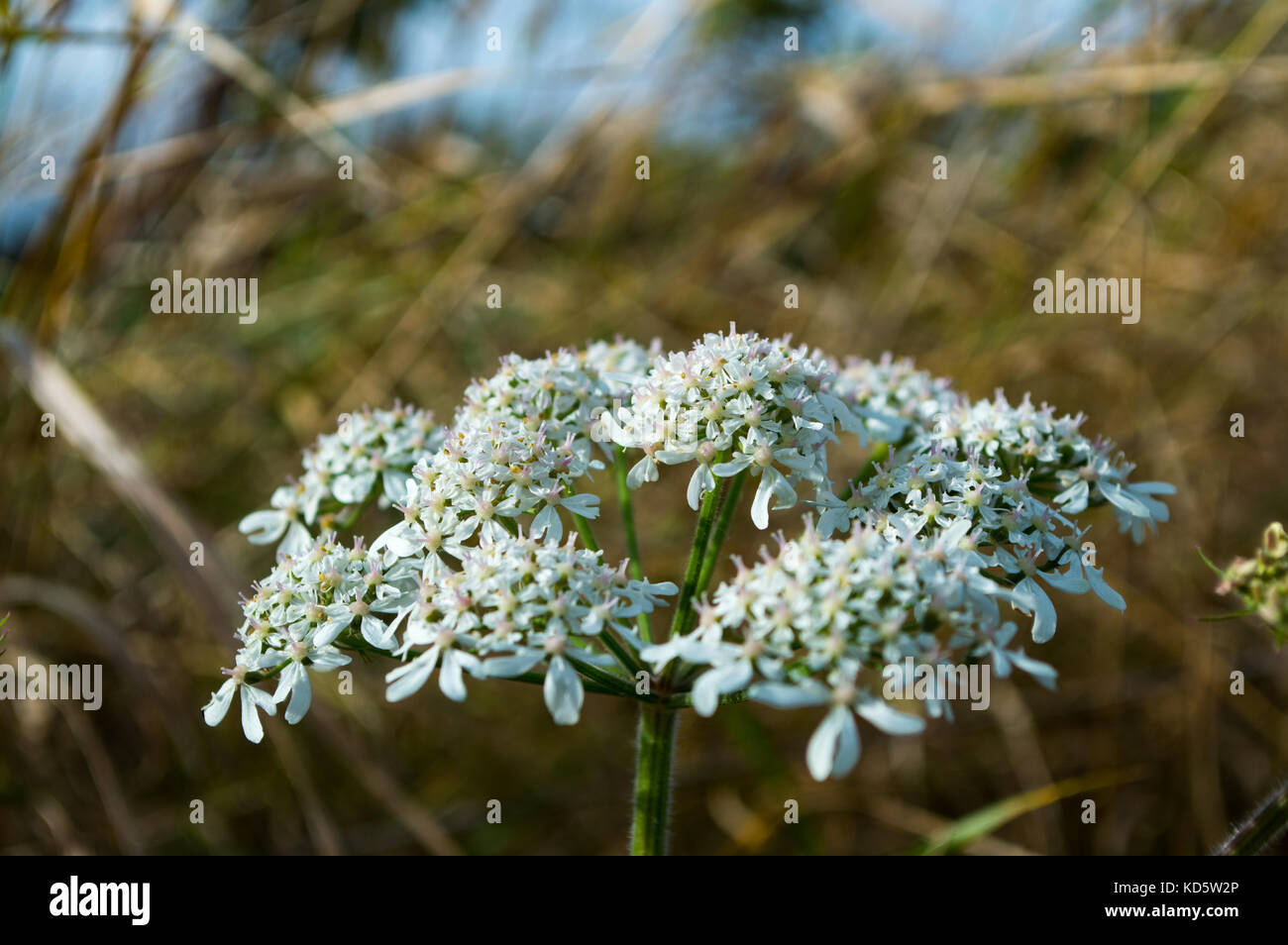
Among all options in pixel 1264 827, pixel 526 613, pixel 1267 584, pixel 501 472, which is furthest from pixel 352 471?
pixel 1264 827

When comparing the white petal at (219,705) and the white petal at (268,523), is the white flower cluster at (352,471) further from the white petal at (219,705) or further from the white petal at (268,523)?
the white petal at (219,705)

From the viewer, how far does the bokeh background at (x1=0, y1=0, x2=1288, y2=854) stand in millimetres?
3730

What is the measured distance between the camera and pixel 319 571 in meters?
2.06

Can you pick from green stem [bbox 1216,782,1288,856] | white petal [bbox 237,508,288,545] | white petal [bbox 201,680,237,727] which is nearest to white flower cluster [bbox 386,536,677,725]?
white petal [bbox 201,680,237,727]

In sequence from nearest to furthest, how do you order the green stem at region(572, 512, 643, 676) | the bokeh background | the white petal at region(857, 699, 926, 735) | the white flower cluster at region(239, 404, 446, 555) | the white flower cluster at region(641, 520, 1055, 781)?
1. the white petal at region(857, 699, 926, 735)
2. the white flower cluster at region(641, 520, 1055, 781)
3. the green stem at region(572, 512, 643, 676)
4. the white flower cluster at region(239, 404, 446, 555)
5. the bokeh background

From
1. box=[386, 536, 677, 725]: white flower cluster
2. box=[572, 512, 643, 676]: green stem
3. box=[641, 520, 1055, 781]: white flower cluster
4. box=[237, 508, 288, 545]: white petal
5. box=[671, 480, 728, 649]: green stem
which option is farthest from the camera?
box=[237, 508, 288, 545]: white petal

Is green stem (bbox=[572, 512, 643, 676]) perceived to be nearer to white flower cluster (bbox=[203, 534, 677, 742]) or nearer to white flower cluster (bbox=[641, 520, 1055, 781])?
white flower cluster (bbox=[203, 534, 677, 742])

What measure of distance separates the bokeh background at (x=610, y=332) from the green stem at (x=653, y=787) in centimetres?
104

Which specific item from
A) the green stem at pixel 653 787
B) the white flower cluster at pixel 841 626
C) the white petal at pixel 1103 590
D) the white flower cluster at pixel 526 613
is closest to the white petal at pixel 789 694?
the white flower cluster at pixel 841 626

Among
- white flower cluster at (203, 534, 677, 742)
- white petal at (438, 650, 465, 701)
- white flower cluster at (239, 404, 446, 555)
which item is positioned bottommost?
white petal at (438, 650, 465, 701)

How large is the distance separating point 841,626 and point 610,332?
11.7 feet

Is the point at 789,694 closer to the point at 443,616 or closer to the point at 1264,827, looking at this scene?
the point at 443,616

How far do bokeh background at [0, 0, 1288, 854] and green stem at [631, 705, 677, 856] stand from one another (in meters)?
1.04

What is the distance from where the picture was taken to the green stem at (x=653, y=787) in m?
2.05
